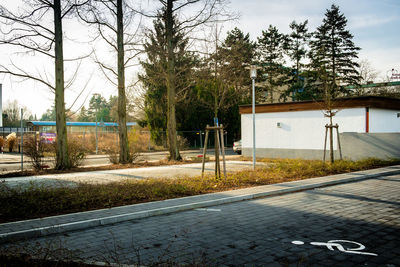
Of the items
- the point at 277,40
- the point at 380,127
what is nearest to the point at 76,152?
the point at 380,127

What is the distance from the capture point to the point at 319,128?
18766 millimetres

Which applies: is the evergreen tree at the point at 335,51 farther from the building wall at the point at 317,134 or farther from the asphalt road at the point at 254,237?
the asphalt road at the point at 254,237

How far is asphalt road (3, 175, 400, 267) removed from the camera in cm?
439

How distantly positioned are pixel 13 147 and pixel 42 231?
31356 millimetres

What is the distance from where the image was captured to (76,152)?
16.1 m

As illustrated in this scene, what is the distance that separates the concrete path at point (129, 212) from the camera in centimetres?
564

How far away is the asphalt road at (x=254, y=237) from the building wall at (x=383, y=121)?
11.1 meters

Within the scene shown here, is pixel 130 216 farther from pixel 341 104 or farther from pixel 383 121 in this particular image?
pixel 383 121

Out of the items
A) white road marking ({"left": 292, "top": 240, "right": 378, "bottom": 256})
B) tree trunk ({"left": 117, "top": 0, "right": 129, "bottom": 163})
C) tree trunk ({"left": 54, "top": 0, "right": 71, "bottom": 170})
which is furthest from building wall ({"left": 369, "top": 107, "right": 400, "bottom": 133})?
tree trunk ({"left": 54, "top": 0, "right": 71, "bottom": 170})

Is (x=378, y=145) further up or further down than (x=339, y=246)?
further up

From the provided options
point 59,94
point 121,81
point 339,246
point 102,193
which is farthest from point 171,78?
point 339,246

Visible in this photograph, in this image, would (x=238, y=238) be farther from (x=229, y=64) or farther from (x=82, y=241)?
(x=229, y=64)

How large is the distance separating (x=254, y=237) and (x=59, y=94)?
1261 cm

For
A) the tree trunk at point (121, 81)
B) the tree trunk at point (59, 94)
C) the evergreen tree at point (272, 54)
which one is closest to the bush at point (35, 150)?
the tree trunk at point (59, 94)
